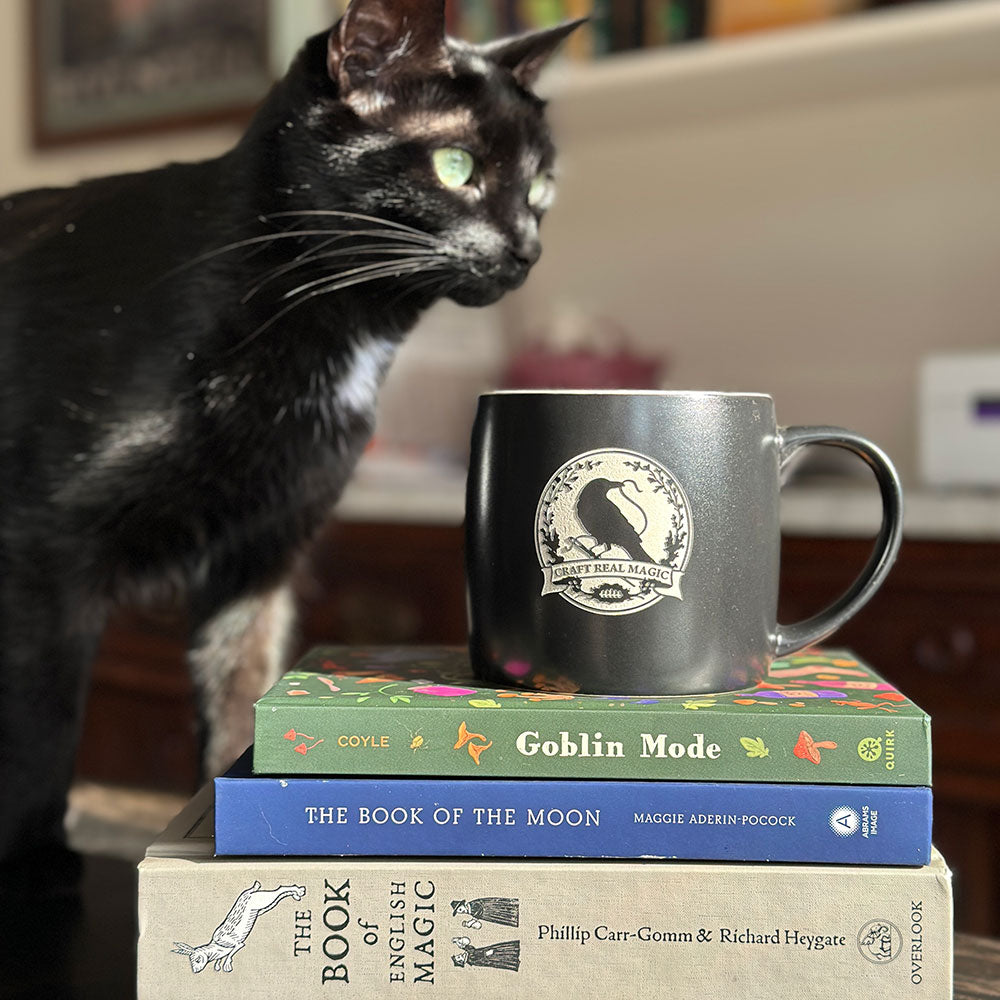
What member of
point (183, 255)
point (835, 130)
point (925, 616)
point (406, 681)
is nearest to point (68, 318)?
point (183, 255)

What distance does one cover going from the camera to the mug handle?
440 mm

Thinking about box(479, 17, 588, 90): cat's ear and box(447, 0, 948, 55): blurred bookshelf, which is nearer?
box(479, 17, 588, 90): cat's ear

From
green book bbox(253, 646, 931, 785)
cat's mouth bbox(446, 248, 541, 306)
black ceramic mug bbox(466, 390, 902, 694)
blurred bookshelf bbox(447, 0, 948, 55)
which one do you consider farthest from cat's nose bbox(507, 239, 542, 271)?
blurred bookshelf bbox(447, 0, 948, 55)

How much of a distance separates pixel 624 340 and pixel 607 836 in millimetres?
1346

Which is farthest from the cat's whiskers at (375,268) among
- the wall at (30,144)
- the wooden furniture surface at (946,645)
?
the wall at (30,144)

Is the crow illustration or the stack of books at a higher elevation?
the crow illustration

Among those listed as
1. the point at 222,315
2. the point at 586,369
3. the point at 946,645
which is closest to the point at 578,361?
the point at 586,369

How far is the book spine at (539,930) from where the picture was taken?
0.38m

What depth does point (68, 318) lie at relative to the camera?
456 millimetres

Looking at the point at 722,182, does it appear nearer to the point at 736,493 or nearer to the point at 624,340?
the point at 624,340

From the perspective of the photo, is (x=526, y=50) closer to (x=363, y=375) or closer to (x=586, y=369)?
(x=363, y=375)

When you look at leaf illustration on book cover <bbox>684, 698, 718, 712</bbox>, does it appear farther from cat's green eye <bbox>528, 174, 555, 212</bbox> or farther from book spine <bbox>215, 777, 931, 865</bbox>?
cat's green eye <bbox>528, 174, 555, 212</bbox>

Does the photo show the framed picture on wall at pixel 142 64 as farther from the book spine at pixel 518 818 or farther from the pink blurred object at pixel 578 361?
the book spine at pixel 518 818

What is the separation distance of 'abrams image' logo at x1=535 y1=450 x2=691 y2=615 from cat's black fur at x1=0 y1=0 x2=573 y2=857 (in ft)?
0.45
